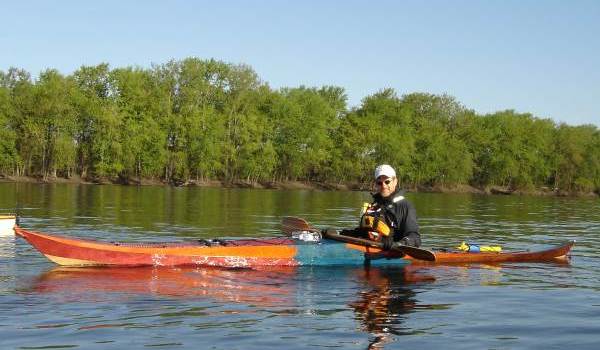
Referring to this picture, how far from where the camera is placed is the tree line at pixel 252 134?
76750mm

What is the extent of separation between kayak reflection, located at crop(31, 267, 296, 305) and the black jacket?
2.20 meters

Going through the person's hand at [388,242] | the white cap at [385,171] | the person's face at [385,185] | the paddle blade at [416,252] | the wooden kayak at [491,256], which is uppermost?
the white cap at [385,171]

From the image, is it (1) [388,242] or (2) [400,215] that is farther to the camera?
(2) [400,215]

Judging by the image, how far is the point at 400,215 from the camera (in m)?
13.1

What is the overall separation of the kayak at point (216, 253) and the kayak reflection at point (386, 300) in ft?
1.48

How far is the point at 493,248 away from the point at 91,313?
995 centimetres

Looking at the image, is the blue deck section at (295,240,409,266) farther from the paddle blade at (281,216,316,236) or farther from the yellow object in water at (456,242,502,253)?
the yellow object in water at (456,242,502,253)

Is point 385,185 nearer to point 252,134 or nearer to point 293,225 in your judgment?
point 293,225

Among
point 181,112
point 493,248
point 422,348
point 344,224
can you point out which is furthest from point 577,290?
point 181,112

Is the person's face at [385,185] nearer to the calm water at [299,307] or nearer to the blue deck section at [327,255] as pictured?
the blue deck section at [327,255]

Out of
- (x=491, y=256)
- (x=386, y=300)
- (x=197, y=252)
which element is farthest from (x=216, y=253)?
(x=491, y=256)

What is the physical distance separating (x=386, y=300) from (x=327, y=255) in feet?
10.1

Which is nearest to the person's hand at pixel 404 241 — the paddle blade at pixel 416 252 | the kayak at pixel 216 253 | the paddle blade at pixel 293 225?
the paddle blade at pixel 416 252

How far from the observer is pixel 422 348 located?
7.93 meters
